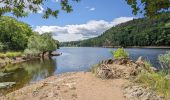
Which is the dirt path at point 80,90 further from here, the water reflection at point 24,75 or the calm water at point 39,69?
the calm water at point 39,69

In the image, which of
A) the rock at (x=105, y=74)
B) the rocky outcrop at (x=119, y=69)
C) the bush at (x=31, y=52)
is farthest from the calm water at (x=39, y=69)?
the bush at (x=31, y=52)

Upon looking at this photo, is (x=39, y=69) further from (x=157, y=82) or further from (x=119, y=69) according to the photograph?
(x=157, y=82)

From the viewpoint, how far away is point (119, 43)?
195250mm

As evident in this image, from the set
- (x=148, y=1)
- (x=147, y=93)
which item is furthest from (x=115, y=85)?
(x=148, y=1)

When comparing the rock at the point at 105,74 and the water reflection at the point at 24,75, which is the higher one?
the rock at the point at 105,74

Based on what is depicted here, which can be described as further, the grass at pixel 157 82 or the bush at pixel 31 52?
the bush at pixel 31 52

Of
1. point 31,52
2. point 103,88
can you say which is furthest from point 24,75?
point 31,52

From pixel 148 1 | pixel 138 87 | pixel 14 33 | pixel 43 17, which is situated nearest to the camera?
pixel 148 1

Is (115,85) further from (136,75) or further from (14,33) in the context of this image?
(14,33)

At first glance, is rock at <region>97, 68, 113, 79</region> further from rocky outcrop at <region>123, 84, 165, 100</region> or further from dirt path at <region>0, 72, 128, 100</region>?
rocky outcrop at <region>123, 84, 165, 100</region>

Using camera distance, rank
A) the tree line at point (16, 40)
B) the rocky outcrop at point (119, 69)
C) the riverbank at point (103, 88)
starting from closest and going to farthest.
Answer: the riverbank at point (103, 88) → the rocky outcrop at point (119, 69) → the tree line at point (16, 40)

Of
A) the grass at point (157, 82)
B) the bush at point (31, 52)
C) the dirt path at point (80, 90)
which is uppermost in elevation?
the grass at point (157, 82)

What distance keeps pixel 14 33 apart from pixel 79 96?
81.8 metres

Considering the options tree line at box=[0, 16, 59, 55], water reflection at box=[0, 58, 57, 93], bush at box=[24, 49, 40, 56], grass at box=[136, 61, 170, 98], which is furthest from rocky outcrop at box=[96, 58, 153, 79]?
tree line at box=[0, 16, 59, 55]
